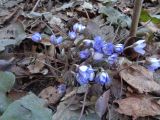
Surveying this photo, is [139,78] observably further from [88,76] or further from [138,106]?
[88,76]

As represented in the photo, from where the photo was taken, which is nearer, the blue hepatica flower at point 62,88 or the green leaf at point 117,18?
the blue hepatica flower at point 62,88

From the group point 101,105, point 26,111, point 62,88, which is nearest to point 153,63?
point 101,105

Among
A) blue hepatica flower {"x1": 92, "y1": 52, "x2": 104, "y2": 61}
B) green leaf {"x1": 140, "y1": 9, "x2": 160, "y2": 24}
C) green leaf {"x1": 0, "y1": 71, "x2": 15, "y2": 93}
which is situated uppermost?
blue hepatica flower {"x1": 92, "y1": 52, "x2": 104, "y2": 61}

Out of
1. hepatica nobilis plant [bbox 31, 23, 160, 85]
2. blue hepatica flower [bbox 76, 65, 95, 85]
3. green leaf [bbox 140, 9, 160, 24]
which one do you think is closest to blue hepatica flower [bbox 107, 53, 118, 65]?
hepatica nobilis plant [bbox 31, 23, 160, 85]

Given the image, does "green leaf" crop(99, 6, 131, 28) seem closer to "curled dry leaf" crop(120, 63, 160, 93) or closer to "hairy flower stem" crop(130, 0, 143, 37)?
"hairy flower stem" crop(130, 0, 143, 37)

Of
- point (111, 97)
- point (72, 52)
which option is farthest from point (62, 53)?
point (111, 97)

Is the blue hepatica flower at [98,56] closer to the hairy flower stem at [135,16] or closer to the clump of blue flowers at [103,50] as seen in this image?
the clump of blue flowers at [103,50]

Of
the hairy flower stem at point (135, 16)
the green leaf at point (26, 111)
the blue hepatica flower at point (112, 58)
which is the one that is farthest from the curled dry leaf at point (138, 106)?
the hairy flower stem at point (135, 16)
